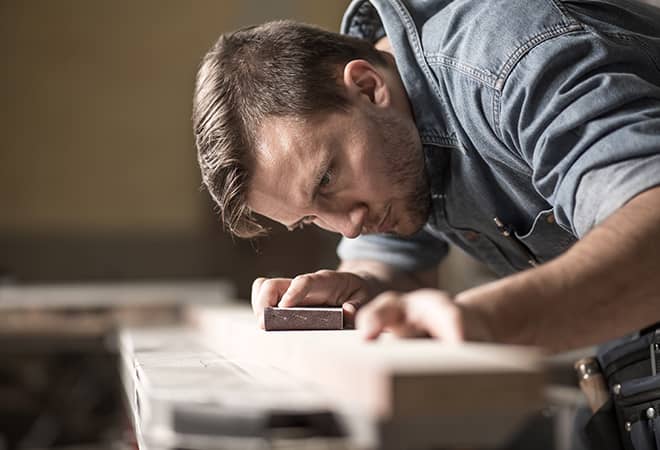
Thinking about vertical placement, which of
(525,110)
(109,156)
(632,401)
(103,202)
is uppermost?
(525,110)

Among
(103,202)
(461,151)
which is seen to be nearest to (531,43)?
(461,151)

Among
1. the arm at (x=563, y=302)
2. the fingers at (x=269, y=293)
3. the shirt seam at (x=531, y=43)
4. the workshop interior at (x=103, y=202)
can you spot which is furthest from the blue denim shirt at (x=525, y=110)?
the workshop interior at (x=103, y=202)

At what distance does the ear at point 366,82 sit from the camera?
1.71 metres

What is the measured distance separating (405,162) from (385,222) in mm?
144

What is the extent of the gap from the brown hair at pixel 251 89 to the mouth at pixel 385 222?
24cm

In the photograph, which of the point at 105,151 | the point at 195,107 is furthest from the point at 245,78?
the point at 105,151

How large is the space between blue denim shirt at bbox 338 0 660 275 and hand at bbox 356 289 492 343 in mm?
308

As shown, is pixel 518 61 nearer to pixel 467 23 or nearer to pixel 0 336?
pixel 467 23

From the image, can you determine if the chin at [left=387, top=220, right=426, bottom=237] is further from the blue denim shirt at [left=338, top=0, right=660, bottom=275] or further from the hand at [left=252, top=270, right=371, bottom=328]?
the hand at [left=252, top=270, right=371, bottom=328]

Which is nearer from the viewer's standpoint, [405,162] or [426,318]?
[426,318]

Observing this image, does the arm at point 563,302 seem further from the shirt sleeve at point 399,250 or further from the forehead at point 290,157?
the shirt sleeve at point 399,250

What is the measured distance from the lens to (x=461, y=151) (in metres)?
1.70

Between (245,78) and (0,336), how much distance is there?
2783 mm

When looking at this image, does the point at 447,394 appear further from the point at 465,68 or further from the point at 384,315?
the point at 465,68
